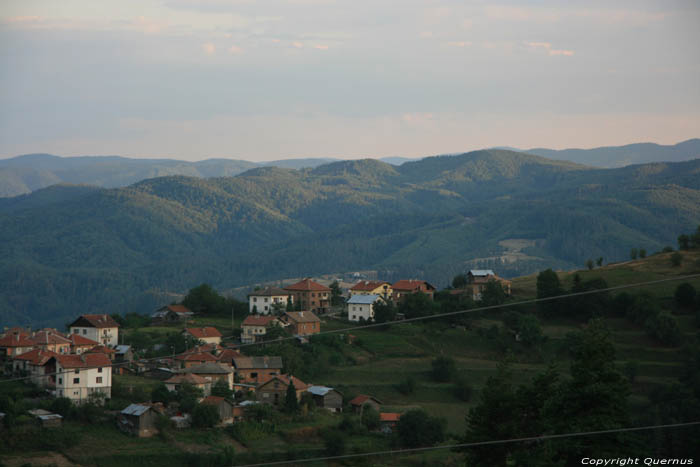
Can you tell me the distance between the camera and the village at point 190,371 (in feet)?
120

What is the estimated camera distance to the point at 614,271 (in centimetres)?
6294

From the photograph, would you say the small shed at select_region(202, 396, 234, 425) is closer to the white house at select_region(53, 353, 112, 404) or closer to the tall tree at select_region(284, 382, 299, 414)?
the tall tree at select_region(284, 382, 299, 414)

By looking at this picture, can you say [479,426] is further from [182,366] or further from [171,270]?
[171,270]

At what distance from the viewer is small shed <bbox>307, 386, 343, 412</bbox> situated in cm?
4034

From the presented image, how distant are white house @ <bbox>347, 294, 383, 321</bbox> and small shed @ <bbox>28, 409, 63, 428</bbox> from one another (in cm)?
2513

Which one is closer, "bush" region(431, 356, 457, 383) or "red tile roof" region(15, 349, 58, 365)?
"red tile roof" region(15, 349, 58, 365)

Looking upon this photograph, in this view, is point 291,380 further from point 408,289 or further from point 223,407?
point 408,289

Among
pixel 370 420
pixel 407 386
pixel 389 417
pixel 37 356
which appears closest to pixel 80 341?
pixel 37 356

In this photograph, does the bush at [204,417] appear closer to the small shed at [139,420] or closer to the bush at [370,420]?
the small shed at [139,420]

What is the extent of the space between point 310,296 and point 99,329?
16180mm

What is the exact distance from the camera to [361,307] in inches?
2217

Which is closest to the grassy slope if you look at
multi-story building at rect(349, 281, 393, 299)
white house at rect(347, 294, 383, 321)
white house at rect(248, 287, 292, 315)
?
white house at rect(347, 294, 383, 321)

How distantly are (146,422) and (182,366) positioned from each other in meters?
8.56

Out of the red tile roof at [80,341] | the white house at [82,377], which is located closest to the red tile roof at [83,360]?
the white house at [82,377]
